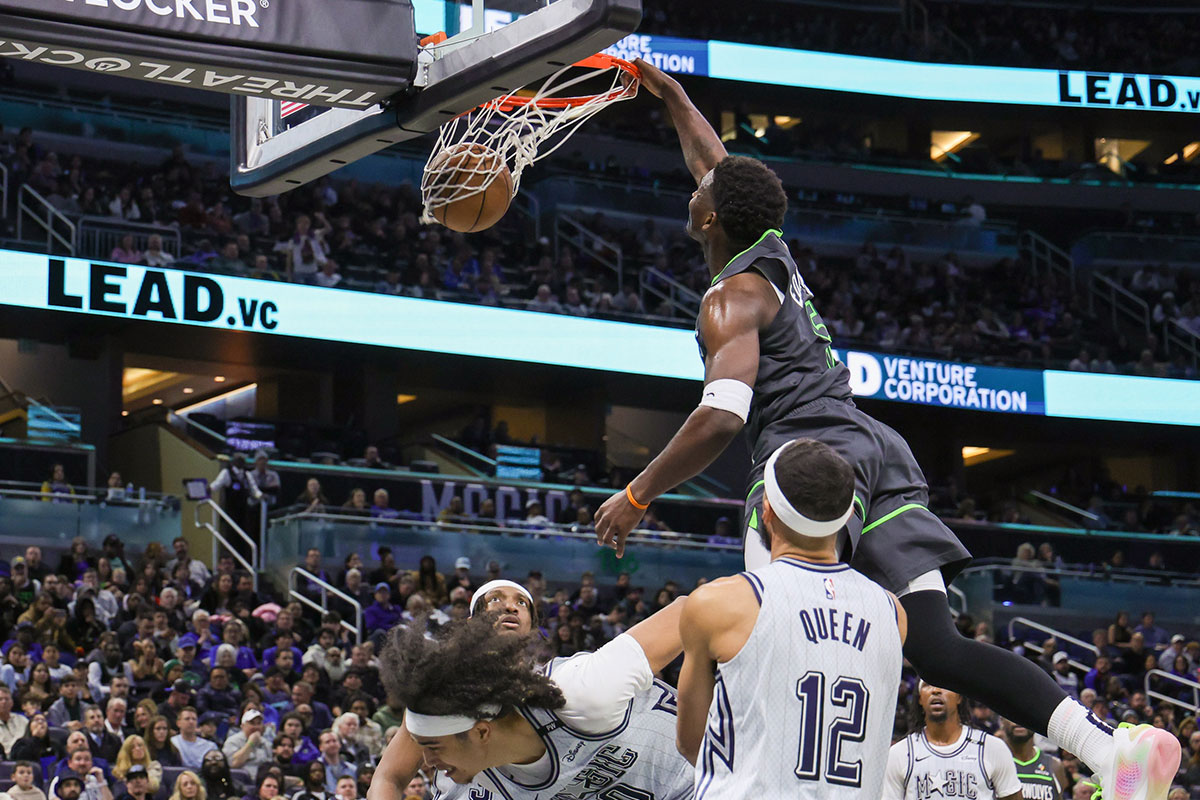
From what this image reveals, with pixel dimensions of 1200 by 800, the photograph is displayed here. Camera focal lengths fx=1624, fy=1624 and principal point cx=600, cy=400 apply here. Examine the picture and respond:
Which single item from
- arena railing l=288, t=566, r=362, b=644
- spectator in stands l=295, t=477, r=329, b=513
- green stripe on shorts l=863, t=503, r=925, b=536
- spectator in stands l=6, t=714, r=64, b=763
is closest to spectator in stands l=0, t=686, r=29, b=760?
spectator in stands l=6, t=714, r=64, b=763

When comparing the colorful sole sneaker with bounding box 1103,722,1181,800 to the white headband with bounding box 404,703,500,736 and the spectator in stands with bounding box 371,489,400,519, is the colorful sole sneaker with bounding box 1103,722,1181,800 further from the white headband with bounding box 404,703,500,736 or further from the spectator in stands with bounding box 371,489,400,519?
the spectator in stands with bounding box 371,489,400,519

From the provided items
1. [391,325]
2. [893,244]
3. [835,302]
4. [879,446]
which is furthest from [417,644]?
[893,244]

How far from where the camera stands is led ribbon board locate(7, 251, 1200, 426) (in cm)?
2211

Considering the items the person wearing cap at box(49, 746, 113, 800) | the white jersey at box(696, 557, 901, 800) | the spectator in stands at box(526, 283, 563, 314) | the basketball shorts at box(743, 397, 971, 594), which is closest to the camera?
the white jersey at box(696, 557, 901, 800)

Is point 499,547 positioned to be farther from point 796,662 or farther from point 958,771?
point 796,662

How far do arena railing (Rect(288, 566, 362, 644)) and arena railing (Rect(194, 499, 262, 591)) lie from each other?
113cm

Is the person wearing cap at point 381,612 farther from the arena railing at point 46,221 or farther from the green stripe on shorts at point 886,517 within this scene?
the green stripe on shorts at point 886,517

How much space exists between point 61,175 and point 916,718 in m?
18.7

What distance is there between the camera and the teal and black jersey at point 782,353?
5.00 m

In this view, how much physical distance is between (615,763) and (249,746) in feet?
27.5

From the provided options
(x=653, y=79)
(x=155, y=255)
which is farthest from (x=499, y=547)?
(x=653, y=79)

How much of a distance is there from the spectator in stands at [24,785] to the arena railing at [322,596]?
5.31 metres

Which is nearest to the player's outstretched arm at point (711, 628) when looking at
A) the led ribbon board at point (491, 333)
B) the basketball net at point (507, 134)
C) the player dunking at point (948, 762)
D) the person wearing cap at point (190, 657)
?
the basketball net at point (507, 134)

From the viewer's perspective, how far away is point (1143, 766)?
13.9 feet
